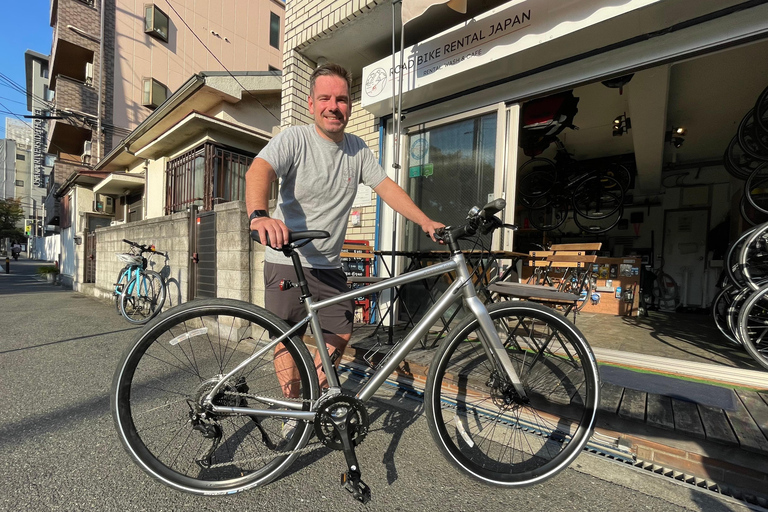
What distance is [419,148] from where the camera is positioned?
4.21 metres

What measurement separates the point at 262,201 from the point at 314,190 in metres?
0.33

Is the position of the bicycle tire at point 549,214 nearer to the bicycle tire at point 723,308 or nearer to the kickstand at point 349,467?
the bicycle tire at point 723,308

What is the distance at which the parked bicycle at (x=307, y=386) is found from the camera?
1478mm

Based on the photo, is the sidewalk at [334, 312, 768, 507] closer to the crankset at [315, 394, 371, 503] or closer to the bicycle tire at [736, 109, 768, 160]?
the crankset at [315, 394, 371, 503]

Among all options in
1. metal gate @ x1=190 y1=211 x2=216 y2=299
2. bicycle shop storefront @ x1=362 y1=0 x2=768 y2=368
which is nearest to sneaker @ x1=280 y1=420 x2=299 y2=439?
bicycle shop storefront @ x1=362 y1=0 x2=768 y2=368

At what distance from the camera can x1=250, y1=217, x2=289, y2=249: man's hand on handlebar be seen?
133 cm

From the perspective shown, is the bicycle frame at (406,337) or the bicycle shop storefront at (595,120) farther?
the bicycle shop storefront at (595,120)

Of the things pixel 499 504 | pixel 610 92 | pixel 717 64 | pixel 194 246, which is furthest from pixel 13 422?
pixel 717 64

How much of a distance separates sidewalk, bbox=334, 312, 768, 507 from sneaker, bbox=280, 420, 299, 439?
1115 millimetres

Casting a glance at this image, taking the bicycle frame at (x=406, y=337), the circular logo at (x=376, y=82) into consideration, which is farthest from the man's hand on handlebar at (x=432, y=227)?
the circular logo at (x=376, y=82)

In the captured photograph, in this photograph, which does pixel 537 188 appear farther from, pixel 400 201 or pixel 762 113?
pixel 400 201

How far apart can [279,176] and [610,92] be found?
4854 mm

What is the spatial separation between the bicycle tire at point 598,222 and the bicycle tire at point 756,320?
4710 millimetres

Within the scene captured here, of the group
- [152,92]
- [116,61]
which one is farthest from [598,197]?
[116,61]
